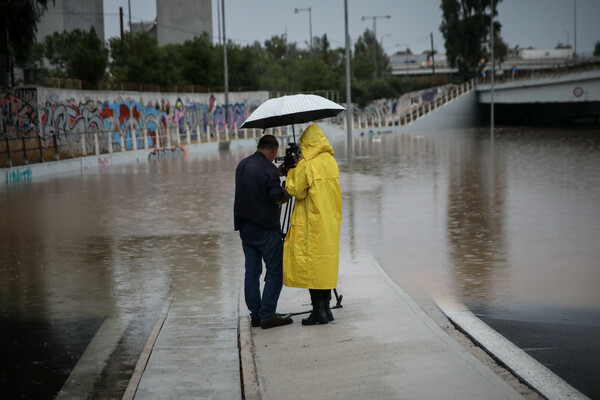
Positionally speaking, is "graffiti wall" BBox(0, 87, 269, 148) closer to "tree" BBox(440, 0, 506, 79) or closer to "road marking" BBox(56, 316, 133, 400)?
"road marking" BBox(56, 316, 133, 400)

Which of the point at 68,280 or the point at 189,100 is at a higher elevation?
the point at 189,100

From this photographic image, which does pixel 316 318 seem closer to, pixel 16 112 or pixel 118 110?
pixel 16 112

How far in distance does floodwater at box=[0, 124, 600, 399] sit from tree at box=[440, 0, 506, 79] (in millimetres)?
66909

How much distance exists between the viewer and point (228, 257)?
11031 mm

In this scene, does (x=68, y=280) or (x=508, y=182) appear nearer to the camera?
(x=68, y=280)

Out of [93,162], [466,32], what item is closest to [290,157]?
[93,162]

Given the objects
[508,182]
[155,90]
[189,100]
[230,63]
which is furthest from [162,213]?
[230,63]

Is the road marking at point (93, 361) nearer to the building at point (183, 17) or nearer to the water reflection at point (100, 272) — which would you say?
the water reflection at point (100, 272)

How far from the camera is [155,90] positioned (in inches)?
1911

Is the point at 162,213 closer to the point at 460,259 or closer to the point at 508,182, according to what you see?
the point at 460,259

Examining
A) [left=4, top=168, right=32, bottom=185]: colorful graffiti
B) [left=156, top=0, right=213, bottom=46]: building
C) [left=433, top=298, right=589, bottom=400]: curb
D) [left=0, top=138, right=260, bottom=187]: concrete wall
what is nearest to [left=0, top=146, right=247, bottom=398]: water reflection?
[left=433, top=298, right=589, bottom=400]: curb

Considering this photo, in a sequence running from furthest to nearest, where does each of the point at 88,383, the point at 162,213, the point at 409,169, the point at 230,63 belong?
1. the point at 230,63
2. the point at 409,169
3. the point at 162,213
4. the point at 88,383

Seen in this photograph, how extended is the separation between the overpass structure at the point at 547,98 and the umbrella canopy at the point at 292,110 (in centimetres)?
4602

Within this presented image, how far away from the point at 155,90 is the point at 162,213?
111ft
